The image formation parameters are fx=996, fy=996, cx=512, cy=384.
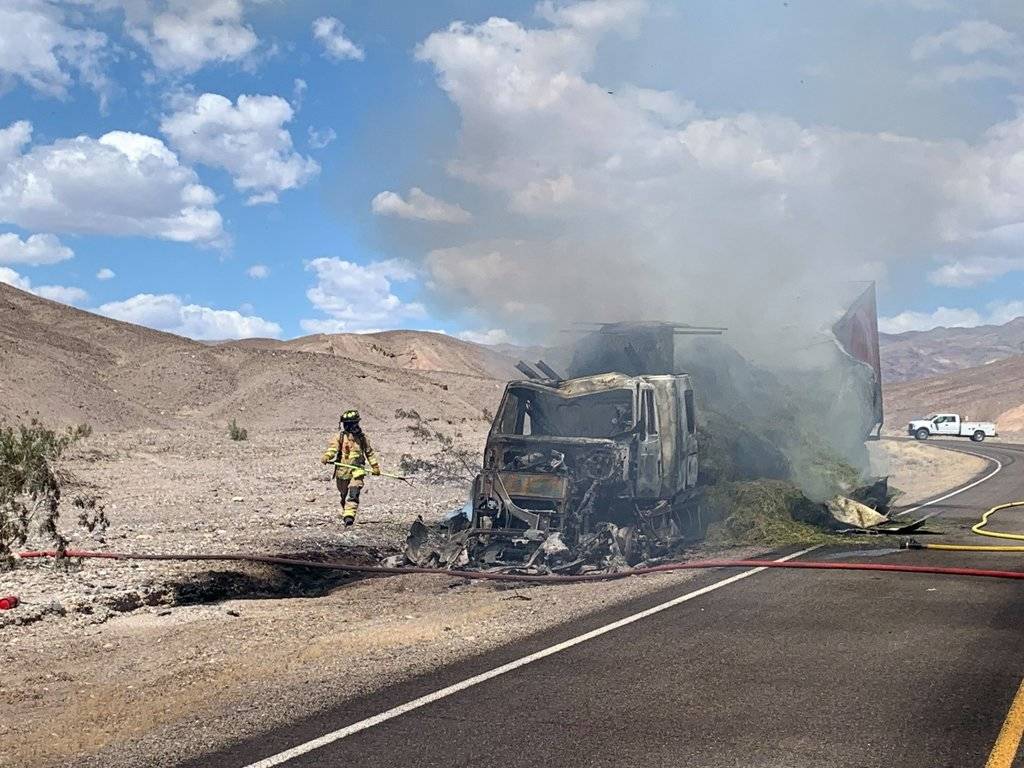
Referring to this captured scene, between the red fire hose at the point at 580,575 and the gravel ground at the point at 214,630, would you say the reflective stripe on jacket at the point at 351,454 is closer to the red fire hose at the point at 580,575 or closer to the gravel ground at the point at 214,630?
the gravel ground at the point at 214,630

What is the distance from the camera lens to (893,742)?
5.57m

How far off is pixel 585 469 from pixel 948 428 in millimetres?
54168

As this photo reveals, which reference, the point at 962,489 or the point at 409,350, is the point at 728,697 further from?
the point at 409,350

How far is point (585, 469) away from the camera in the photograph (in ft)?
42.3

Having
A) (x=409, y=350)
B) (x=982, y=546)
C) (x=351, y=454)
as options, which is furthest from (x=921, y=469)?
(x=409, y=350)

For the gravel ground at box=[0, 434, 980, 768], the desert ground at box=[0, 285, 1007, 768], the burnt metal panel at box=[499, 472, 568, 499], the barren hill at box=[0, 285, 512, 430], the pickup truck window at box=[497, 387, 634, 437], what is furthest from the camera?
the barren hill at box=[0, 285, 512, 430]

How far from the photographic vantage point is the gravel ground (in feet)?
21.0

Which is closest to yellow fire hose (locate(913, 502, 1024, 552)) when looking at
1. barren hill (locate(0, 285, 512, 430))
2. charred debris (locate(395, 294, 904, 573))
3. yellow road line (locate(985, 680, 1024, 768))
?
charred debris (locate(395, 294, 904, 573))

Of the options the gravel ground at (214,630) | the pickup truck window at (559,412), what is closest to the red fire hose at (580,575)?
the gravel ground at (214,630)

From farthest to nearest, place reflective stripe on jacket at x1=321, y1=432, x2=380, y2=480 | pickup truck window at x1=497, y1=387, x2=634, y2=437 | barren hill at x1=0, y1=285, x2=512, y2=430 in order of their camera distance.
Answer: barren hill at x1=0, y1=285, x2=512, y2=430 < reflective stripe on jacket at x1=321, y1=432, x2=380, y2=480 < pickup truck window at x1=497, y1=387, x2=634, y2=437

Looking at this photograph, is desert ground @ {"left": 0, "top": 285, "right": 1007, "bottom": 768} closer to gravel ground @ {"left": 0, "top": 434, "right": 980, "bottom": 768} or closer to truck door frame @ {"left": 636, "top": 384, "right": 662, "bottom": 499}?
gravel ground @ {"left": 0, "top": 434, "right": 980, "bottom": 768}

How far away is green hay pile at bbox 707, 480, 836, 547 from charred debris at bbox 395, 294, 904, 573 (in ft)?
0.12

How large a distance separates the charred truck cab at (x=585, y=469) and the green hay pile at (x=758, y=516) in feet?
2.87

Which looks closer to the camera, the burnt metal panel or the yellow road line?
the yellow road line
